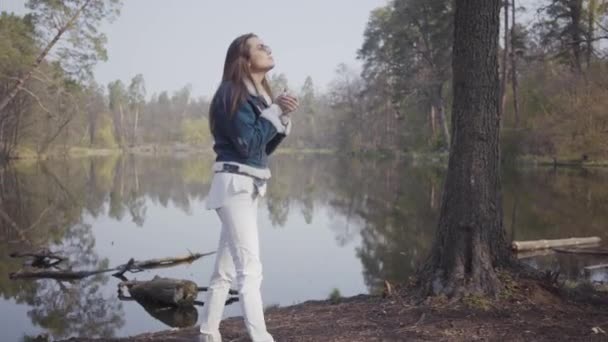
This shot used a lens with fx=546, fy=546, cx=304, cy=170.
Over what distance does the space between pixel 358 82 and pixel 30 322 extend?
2403 inches

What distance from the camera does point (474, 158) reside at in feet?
15.5

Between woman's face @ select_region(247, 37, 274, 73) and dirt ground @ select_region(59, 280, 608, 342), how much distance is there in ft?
6.58

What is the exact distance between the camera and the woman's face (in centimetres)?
342

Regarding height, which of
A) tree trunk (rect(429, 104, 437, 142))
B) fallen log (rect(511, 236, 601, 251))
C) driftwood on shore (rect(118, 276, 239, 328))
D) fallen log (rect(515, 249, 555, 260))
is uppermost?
tree trunk (rect(429, 104, 437, 142))

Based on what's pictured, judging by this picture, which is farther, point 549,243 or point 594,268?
point 549,243

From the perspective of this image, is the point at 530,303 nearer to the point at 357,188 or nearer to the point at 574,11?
the point at 357,188

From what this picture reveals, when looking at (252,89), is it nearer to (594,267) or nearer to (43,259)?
(594,267)

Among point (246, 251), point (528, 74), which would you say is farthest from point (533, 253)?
point (528, 74)

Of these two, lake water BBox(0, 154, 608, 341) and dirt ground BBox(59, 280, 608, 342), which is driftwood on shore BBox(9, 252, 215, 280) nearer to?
lake water BBox(0, 154, 608, 341)

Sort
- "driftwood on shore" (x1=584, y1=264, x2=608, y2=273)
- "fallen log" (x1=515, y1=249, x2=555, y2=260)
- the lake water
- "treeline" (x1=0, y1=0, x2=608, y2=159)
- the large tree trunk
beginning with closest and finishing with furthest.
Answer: the large tree trunk → the lake water → "driftwood on shore" (x1=584, y1=264, x2=608, y2=273) → "fallen log" (x1=515, y1=249, x2=555, y2=260) → "treeline" (x1=0, y1=0, x2=608, y2=159)

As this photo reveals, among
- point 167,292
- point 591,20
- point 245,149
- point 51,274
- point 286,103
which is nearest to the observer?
point 245,149

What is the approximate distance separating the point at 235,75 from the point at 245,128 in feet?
1.22

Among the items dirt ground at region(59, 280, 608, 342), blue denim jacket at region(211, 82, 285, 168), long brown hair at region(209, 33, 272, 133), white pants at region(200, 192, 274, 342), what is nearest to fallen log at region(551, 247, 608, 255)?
dirt ground at region(59, 280, 608, 342)

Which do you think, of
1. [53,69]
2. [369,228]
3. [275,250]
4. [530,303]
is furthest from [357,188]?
[530,303]
